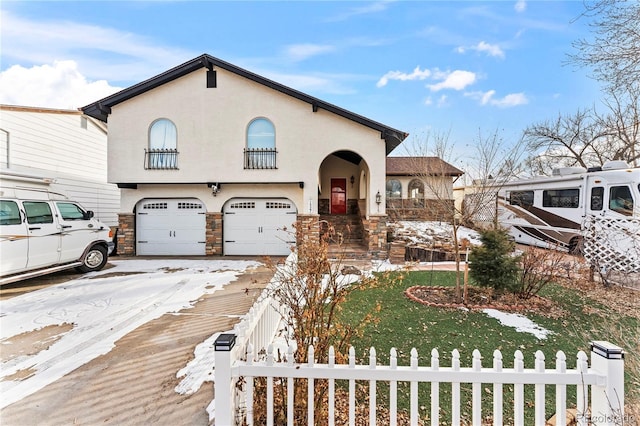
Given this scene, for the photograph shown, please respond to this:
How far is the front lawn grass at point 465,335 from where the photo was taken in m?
3.02

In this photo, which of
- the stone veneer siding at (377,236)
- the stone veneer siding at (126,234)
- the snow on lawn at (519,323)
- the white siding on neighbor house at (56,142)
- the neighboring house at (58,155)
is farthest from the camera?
the stone veneer siding at (126,234)

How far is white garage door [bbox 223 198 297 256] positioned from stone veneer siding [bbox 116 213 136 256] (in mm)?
3536

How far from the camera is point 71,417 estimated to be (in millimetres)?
2576

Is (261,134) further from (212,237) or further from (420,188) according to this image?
(420,188)

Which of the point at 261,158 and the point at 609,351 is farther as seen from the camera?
the point at 261,158

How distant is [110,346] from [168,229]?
8.25 m

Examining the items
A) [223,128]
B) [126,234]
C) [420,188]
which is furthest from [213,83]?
[420,188]

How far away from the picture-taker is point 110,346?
389 cm

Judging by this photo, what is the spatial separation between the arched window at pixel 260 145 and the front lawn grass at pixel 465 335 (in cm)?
657

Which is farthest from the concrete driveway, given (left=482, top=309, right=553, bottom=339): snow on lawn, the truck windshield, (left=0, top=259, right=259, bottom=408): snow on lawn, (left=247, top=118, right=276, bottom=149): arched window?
(left=247, top=118, right=276, bottom=149): arched window

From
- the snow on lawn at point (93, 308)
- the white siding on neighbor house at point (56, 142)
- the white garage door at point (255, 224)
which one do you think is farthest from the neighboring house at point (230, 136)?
the snow on lawn at point (93, 308)

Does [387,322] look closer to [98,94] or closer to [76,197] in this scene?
[76,197]

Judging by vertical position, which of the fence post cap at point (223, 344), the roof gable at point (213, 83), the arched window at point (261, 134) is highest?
the roof gable at point (213, 83)

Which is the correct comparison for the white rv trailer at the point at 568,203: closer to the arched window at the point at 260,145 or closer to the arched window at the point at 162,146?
the arched window at the point at 260,145
